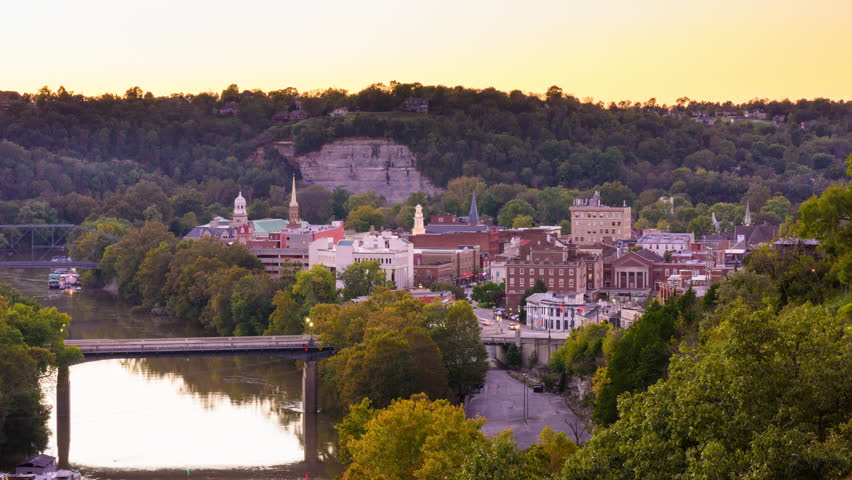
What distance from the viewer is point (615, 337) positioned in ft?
142

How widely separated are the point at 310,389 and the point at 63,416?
7742mm

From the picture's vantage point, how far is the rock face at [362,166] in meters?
169

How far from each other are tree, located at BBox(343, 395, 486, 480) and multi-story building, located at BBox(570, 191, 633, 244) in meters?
69.6

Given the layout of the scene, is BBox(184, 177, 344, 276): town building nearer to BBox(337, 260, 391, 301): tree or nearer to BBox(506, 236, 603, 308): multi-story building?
BBox(337, 260, 391, 301): tree

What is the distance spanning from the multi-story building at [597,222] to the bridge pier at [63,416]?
195ft

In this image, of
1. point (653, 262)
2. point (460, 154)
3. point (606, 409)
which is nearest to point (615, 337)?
point (606, 409)

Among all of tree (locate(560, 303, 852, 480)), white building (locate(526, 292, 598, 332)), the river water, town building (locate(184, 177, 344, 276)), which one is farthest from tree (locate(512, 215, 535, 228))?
tree (locate(560, 303, 852, 480))

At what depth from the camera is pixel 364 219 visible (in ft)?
365

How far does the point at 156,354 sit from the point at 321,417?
20.3 feet

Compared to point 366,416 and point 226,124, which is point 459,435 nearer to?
point 366,416

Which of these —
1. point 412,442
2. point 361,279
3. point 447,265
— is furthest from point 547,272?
point 412,442

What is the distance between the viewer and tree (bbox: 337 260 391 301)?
62566mm

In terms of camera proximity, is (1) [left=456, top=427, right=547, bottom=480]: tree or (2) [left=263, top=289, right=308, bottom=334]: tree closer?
(1) [left=456, top=427, right=547, bottom=480]: tree

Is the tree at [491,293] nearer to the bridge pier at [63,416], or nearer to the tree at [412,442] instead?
the bridge pier at [63,416]
